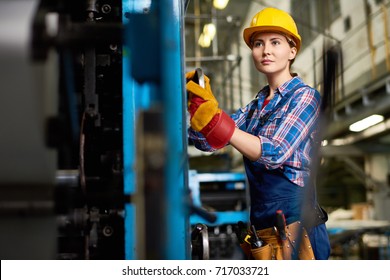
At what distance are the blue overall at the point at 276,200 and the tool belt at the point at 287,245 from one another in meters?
0.02

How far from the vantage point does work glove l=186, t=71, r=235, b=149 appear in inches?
60.1

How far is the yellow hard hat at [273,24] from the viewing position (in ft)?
5.87

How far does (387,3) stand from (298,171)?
4629 millimetres

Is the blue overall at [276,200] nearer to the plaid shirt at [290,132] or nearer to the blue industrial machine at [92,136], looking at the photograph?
the plaid shirt at [290,132]

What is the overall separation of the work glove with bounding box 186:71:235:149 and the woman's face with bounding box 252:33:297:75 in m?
0.33

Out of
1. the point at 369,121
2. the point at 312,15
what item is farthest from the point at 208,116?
the point at 369,121

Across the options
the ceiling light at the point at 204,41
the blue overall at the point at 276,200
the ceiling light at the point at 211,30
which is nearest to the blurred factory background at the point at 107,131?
the blue overall at the point at 276,200

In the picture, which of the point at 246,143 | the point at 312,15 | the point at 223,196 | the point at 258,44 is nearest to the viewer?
the point at 246,143

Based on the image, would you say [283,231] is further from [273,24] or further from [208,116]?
[273,24]

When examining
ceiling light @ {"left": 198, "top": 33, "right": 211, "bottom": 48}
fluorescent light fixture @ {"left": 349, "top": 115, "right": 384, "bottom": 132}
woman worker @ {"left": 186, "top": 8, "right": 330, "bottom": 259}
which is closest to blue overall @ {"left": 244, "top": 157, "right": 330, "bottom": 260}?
woman worker @ {"left": 186, "top": 8, "right": 330, "bottom": 259}

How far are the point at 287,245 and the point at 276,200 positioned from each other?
0.49 feet

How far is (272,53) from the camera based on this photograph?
181cm
